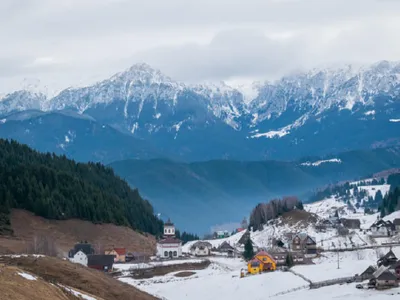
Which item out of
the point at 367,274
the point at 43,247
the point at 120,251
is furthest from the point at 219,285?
the point at 120,251

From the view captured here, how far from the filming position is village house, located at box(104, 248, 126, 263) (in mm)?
142000

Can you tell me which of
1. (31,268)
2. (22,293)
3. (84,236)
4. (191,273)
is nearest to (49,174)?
(84,236)

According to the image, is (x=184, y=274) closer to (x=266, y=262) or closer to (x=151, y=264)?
(x=151, y=264)

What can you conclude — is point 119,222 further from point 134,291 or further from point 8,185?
point 134,291

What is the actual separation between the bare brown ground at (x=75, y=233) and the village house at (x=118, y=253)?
3.39 metres

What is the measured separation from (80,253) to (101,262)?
4625mm

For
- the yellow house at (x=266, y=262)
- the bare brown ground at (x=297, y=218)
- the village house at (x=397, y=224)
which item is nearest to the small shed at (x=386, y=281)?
the yellow house at (x=266, y=262)

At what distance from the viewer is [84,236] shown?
15812cm

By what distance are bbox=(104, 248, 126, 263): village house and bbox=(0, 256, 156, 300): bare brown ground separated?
140 feet

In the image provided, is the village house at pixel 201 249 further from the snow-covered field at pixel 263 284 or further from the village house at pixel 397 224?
the village house at pixel 397 224

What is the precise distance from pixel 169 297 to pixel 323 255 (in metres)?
36.6

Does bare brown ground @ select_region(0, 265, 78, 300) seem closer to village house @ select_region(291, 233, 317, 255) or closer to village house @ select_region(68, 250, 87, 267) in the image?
village house @ select_region(68, 250, 87, 267)

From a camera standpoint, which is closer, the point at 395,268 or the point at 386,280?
the point at 386,280

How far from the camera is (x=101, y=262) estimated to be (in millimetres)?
130500
